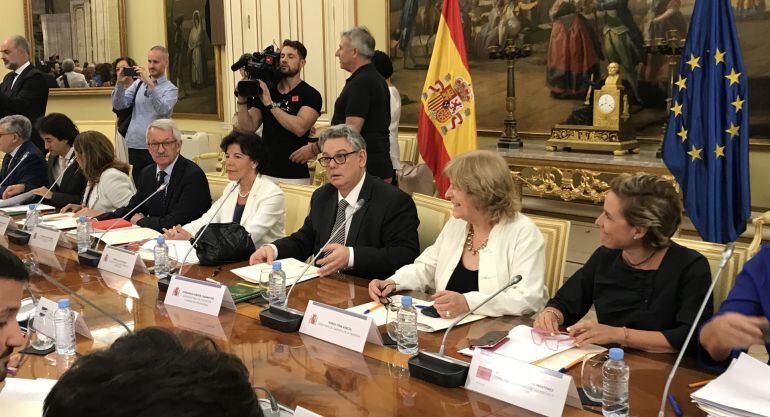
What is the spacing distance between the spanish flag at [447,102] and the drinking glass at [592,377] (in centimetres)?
291

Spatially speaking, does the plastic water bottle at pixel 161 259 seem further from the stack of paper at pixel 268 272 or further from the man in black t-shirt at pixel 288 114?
the man in black t-shirt at pixel 288 114

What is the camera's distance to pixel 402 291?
268 centimetres

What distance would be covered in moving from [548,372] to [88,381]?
1.11m

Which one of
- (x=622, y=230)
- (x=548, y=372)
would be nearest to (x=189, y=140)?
(x=622, y=230)

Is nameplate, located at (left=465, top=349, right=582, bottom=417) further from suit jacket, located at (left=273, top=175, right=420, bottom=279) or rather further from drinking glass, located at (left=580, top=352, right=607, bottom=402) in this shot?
suit jacket, located at (left=273, top=175, right=420, bottom=279)

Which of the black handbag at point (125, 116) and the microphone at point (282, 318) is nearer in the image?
the microphone at point (282, 318)

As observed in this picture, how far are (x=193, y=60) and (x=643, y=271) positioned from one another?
6.66m

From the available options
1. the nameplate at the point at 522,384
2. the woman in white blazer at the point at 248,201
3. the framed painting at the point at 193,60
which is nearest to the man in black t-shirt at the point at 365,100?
the woman in white blazer at the point at 248,201

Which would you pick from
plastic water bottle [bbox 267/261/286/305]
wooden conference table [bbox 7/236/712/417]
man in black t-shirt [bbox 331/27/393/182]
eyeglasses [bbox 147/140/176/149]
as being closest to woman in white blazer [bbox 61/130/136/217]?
eyeglasses [bbox 147/140/176/149]

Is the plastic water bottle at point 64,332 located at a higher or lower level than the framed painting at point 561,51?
lower

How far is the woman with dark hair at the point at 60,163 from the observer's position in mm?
4711

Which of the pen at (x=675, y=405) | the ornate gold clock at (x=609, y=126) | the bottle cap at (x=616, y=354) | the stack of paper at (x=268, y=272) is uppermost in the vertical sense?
the ornate gold clock at (x=609, y=126)

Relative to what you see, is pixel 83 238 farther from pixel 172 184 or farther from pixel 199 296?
pixel 199 296

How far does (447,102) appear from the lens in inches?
192
